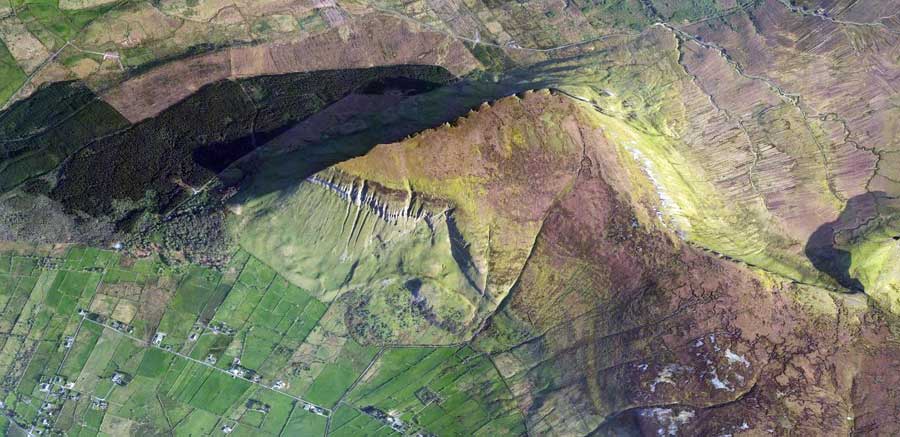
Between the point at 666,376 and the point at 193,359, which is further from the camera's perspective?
the point at 193,359

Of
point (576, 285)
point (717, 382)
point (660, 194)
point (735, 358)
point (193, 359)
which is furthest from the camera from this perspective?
point (193, 359)

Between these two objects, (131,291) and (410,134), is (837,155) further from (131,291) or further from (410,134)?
(131,291)

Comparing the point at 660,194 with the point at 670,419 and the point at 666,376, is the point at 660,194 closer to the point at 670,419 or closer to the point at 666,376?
the point at 666,376

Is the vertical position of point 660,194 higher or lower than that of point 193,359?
higher

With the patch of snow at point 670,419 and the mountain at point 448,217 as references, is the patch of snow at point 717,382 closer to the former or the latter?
the mountain at point 448,217

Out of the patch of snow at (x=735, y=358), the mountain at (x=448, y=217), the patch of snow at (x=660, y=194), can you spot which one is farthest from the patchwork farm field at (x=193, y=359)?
the patch of snow at (x=735, y=358)

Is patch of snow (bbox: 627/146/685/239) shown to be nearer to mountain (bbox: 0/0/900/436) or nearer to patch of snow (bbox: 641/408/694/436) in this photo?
mountain (bbox: 0/0/900/436)

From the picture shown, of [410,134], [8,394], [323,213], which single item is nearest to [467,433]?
[323,213]

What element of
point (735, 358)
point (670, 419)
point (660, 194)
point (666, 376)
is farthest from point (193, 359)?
point (735, 358)
